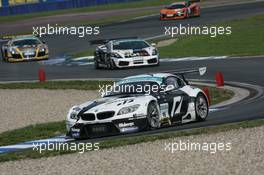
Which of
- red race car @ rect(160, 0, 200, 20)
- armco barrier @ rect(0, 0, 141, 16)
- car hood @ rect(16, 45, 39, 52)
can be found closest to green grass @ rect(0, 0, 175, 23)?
armco barrier @ rect(0, 0, 141, 16)

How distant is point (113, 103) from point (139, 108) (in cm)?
53

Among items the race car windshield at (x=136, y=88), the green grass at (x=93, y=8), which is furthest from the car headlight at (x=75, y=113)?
the green grass at (x=93, y=8)

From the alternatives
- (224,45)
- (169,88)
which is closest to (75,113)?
(169,88)

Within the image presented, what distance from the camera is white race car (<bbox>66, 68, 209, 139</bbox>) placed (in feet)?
55.5

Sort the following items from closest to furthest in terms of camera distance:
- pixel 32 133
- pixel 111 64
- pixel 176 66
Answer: pixel 32 133 → pixel 176 66 → pixel 111 64

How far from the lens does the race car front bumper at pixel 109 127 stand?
1689cm

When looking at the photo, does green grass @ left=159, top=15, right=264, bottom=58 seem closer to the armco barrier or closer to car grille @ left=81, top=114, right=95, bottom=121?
car grille @ left=81, top=114, right=95, bottom=121

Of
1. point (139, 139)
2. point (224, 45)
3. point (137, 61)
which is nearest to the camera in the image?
point (139, 139)

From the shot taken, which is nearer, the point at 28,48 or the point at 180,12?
the point at 28,48

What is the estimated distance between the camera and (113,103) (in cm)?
1714

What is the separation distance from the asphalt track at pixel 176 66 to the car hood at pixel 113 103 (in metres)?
1.12

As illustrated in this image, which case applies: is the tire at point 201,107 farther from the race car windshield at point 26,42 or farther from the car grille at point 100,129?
the race car windshield at point 26,42

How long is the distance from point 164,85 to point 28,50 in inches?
891

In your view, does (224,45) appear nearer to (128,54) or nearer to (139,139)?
(128,54)
